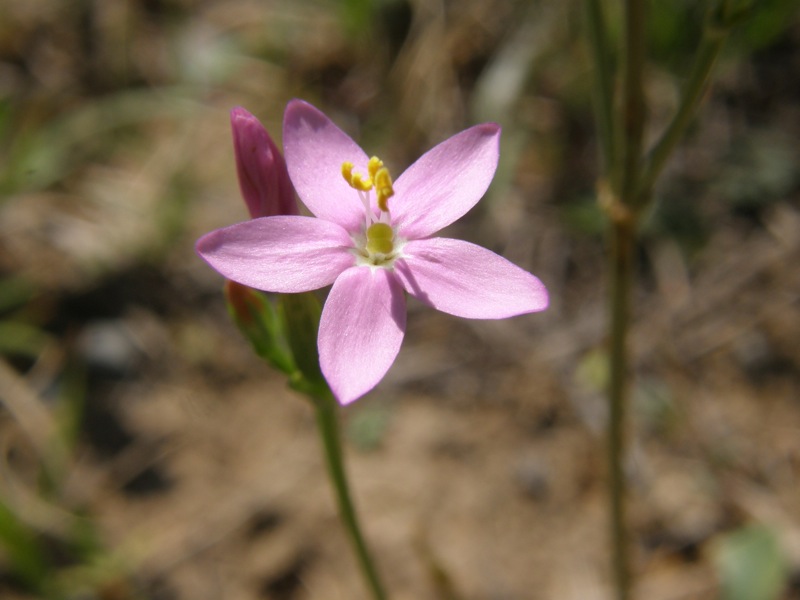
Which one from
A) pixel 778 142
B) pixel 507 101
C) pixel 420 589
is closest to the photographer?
pixel 420 589

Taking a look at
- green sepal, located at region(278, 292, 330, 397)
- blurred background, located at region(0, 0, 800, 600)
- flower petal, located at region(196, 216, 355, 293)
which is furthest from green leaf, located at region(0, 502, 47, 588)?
flower petal, located at region(196, 216, 355, 293)

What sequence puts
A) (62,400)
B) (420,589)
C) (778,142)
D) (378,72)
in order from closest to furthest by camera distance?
(420,589)
(62,400)
(778,142)
(378,72)

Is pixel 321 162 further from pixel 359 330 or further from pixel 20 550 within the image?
pixel 20 550

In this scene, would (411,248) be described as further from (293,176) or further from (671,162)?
(671,162)

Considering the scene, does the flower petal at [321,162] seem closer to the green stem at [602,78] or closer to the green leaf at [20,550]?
the green stem at [602,78]

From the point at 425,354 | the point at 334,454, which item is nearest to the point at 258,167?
the point at 334,454

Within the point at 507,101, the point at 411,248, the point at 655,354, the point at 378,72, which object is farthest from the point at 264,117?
the point at 411,248

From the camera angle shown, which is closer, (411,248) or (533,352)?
(411,248)
